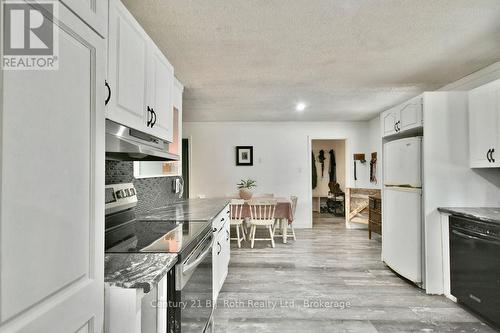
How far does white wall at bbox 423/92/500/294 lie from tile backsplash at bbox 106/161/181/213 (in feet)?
9.01

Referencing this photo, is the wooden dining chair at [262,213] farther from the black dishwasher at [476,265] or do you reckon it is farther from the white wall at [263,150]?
the black dishwasher at [476,265]

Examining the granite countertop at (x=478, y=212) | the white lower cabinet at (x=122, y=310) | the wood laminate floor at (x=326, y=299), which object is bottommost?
the wood laminate floor at (x=326, y=299)

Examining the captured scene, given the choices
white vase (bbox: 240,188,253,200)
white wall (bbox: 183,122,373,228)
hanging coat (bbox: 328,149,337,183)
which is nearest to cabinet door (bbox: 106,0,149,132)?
white vase (bbox: 240,188,253,200)

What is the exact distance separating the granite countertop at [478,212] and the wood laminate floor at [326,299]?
86 centimetres

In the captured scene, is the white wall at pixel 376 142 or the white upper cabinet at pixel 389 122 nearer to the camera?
the white upper cabinet at pixel 389 122

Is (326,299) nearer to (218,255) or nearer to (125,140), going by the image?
(218,255)

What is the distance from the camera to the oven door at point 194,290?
1.18m

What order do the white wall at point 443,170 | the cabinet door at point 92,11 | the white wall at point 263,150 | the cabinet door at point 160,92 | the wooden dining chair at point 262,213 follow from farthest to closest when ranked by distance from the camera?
the white wall at point 263,150 < the wooden dining chair at point 262,213 < the white wall at point 443,170 < the cabinet door at point 160,92 < the cabinet door at point 92,11

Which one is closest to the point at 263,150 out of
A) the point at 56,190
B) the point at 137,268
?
the point at 137,268

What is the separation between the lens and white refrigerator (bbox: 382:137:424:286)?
2.84 metres

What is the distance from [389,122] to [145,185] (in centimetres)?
298

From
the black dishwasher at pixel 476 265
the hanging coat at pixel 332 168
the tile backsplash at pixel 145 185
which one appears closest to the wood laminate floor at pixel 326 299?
the black dishwasher at pixel 476 265

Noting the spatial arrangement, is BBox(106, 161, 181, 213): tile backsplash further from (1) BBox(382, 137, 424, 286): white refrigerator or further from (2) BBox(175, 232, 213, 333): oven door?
(1) BBox(382, 137, 424, 286): white refrigerator

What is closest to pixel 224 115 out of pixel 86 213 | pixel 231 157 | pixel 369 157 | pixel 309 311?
pixel 231 157
